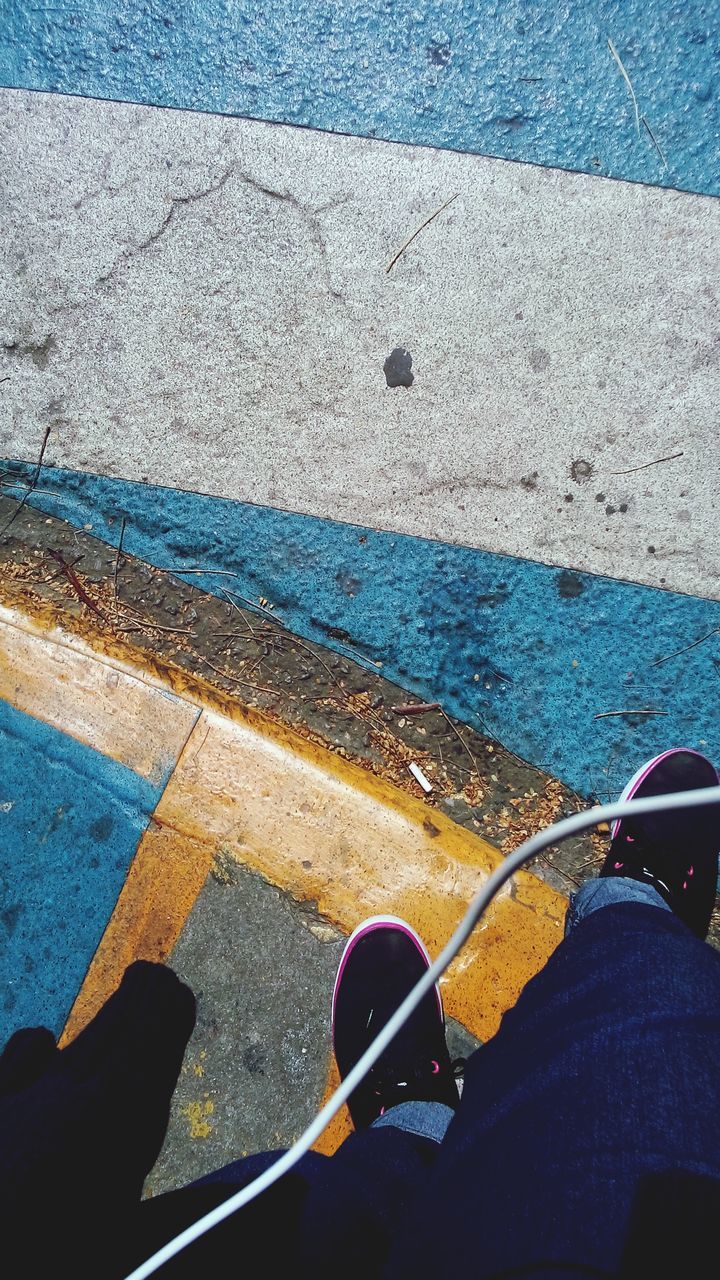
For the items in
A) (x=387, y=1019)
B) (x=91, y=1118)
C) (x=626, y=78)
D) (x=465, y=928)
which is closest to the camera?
(x=465, y=928)

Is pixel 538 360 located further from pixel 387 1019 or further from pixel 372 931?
pixel 387 1019

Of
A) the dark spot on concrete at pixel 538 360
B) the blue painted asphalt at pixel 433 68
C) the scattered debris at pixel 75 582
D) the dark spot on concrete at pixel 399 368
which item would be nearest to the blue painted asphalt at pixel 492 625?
the scattered debris at pixel 75 582

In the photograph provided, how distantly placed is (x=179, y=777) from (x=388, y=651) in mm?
735

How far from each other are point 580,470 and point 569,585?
1.16ft

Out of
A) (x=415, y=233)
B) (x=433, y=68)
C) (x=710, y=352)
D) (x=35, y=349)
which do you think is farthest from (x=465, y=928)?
(x=433, y=68)

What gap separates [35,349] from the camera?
2311mm

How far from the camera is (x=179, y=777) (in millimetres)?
2148

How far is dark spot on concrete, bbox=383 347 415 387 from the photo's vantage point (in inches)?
87.8

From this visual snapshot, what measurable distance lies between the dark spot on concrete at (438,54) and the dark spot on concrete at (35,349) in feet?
4.76

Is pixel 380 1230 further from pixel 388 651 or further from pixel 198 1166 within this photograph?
pixel 388 651

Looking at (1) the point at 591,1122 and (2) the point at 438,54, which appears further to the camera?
(2) the point at 438,54

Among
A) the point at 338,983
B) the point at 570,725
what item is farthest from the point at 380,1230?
the point at 570,725

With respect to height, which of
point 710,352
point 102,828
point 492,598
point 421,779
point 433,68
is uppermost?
point 433,68

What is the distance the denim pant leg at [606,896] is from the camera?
1945mm
